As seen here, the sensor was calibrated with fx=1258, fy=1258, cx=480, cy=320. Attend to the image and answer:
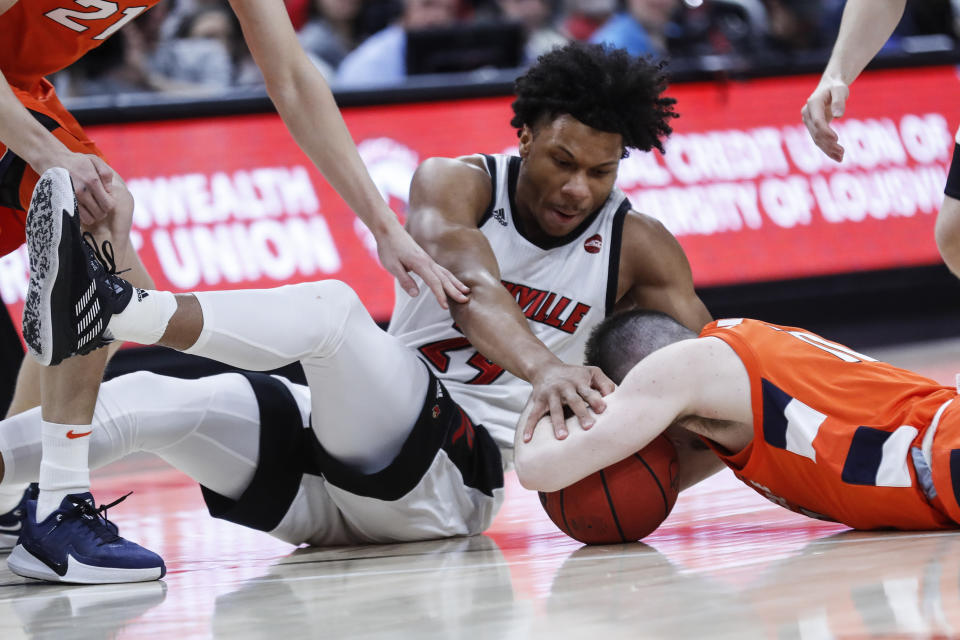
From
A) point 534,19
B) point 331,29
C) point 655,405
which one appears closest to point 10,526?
point 655,405

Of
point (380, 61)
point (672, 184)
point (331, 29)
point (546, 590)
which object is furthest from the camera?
point (331, 29)

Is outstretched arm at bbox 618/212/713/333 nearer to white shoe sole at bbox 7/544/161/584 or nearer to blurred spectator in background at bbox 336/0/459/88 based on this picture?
white shoe sole at bbox 7/544/161/584

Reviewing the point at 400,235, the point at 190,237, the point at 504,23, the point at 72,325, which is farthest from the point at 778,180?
the point at 72,325

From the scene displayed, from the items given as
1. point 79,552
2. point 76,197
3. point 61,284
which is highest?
point 76,197

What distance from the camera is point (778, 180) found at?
7.81 m

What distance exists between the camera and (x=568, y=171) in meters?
3.38

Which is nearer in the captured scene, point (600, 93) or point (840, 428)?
point (840, 428)

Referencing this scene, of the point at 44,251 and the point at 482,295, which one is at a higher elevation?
the point at 44,251

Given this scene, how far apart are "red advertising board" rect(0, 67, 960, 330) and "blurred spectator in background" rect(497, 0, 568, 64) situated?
5.88ft

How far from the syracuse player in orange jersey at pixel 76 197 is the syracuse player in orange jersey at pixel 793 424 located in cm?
56

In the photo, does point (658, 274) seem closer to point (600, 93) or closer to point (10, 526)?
point (600, 93)

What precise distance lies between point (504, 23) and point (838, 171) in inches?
92.1

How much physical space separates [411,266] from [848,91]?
1.26m

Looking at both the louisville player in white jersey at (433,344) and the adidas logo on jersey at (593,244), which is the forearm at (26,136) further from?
the adidas logo on jersey at (593,244)
